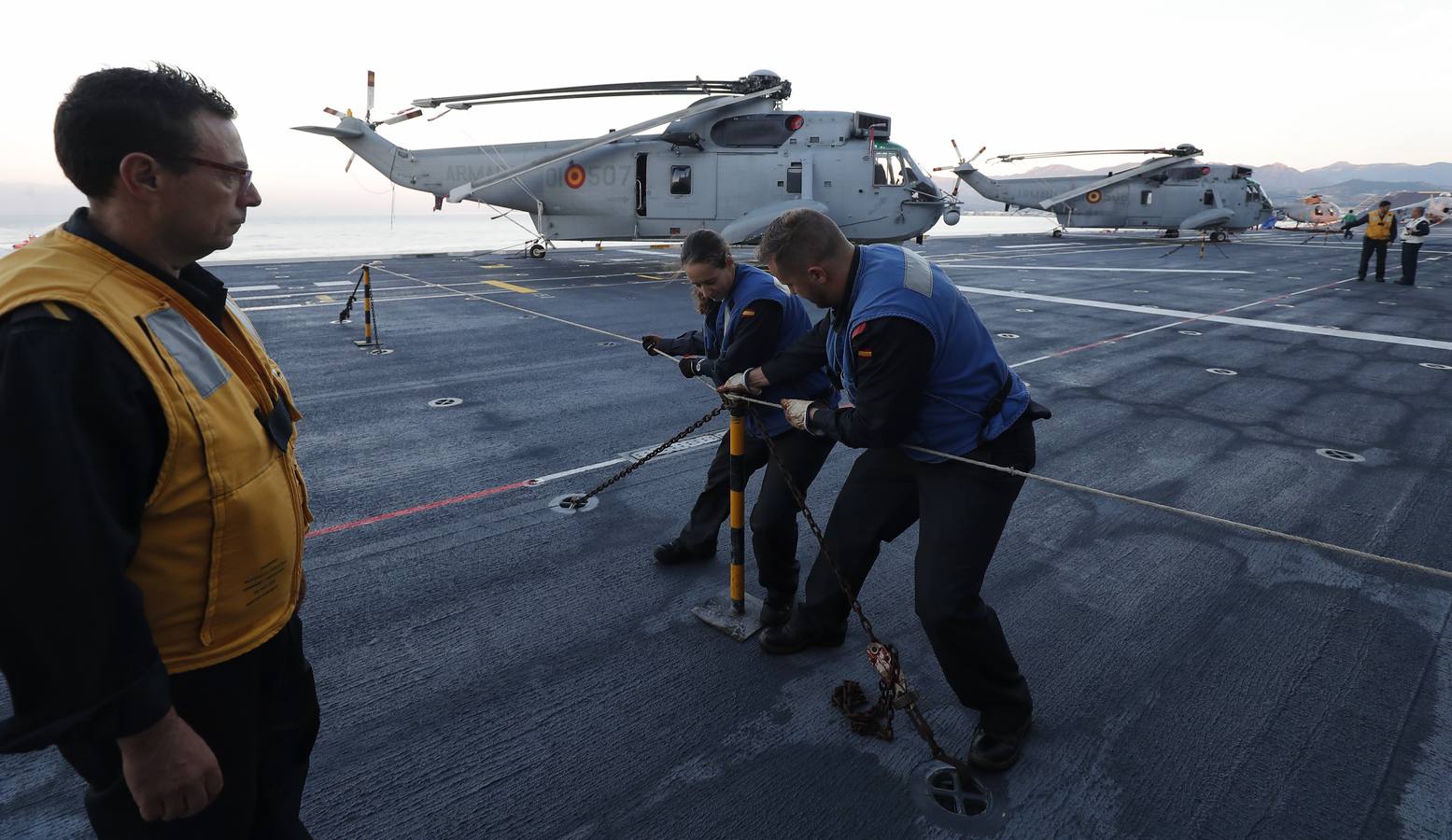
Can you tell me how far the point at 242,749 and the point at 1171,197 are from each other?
38007mm

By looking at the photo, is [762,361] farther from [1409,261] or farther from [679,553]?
[1409,261]

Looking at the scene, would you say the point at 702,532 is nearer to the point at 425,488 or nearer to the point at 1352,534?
the point at 425,488

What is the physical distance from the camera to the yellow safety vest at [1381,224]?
18.2 meters

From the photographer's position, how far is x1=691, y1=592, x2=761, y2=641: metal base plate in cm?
393

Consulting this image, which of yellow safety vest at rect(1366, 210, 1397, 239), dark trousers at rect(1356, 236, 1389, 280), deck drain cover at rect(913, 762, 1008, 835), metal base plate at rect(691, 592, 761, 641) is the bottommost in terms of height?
deck drain cover at rect(913, 762, 1008, 835)

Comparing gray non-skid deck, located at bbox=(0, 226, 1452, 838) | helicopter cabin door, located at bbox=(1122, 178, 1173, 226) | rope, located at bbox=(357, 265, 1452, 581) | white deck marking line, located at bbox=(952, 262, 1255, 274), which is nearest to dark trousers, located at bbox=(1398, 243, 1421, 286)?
white deck marking line, located at bbox=(952, 262, 1255, 274)

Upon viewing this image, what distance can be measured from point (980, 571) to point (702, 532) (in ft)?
6.71

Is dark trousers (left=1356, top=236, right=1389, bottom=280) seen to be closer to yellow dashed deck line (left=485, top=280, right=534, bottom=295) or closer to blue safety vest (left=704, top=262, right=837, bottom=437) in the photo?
yellow dashed deck line (left=485, top=280, right=534, bottom=295)

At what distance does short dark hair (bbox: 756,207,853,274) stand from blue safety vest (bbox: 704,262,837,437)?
796 millimetres

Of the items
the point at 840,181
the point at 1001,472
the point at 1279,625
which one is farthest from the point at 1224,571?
the point at 840,181

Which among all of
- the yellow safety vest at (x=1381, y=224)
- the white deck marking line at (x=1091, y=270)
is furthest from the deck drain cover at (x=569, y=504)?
the yellow safety vest at (x=1381, y=224)

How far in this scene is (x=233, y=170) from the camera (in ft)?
5.57

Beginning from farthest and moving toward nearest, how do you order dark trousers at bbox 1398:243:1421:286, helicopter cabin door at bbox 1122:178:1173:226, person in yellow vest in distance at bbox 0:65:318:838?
helicopter cabin door at bbox 1122:178:1173:226, dark trousers at bbox 1398:243:1421:286, person in yellow vest in distance at bbox 0:65:318:838

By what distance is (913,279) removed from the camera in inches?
115
